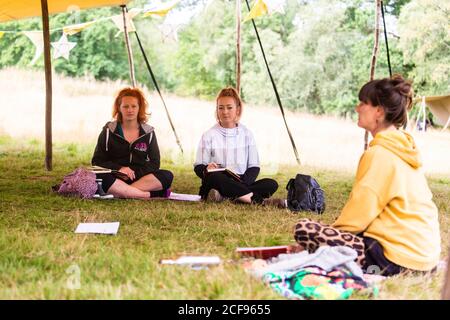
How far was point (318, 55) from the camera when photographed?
17922mm

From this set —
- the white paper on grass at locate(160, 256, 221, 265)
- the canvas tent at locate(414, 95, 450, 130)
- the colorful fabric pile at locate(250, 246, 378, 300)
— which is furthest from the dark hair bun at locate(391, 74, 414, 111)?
the canvas tent at locate(414, 95, 450, 130)

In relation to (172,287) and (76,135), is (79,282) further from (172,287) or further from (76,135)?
(76,135)

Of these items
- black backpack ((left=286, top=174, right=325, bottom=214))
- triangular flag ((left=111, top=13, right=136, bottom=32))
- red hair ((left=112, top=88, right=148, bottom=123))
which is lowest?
black backpack ((left=286, top=174, right=325, bottom=214))

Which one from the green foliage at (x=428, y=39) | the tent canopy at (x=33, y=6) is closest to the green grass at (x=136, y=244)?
the tent canopy at (x=33, y=6)

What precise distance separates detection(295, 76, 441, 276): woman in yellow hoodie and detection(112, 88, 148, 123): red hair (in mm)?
2927

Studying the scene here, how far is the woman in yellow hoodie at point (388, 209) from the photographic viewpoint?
2.63 metres

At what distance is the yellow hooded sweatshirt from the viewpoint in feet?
8.61

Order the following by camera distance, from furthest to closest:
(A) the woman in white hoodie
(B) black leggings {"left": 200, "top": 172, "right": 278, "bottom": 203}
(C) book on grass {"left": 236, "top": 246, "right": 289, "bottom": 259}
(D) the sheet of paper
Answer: (D) the sheet of paper
(A) the woman in white hoodie
(B) black leggings {"left": 200, "top": 172, "right": 278, "bottom": 203}
(C) book on grass {"left": 236, "top": 246, "right": 289, "bottom": 259}

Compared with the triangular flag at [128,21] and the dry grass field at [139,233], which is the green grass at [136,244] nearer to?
the dry grass field at [139,233]

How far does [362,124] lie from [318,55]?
→ 15519 mm

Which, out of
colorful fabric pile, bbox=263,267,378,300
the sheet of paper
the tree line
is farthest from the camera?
the tree line

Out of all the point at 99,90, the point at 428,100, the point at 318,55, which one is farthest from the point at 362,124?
the point at 318,55

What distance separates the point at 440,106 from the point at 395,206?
36.1 feet

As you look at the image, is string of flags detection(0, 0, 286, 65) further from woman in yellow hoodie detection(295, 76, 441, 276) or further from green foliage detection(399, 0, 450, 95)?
green foliage detection(399, 0, 450, 95)
